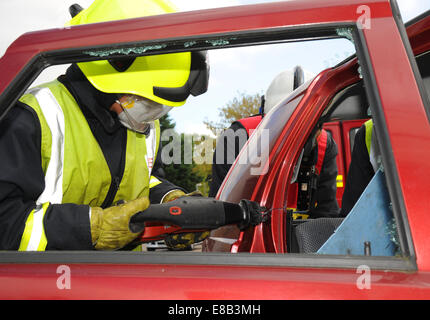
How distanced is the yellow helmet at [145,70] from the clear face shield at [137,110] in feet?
0.52

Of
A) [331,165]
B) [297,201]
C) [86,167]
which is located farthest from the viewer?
[331,165]

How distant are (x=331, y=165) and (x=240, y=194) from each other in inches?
78.6

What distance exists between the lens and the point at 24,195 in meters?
1.27

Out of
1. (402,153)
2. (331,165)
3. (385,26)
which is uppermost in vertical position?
(331,165)

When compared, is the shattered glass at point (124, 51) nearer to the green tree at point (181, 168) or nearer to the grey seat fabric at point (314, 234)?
the green tree at point (181, 168)

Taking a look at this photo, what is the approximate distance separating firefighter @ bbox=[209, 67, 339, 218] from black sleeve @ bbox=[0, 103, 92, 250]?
1671mm

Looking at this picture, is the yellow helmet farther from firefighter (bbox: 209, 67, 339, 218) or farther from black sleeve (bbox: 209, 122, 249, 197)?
black sleeve (bbox: 209, 122, 249, 197)

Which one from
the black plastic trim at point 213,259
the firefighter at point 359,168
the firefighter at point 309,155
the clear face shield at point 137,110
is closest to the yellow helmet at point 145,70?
the clear face shield at point 137,110

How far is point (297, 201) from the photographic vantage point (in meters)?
3.12

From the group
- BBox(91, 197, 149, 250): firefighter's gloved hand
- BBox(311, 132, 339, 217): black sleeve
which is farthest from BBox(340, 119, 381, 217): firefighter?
BBox(91, 197, 149, 250): firefighter's gloved hand

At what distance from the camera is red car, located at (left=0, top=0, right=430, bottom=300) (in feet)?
2.59

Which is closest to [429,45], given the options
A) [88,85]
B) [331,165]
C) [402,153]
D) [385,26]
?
[385,26]

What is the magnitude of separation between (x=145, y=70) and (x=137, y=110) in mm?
282

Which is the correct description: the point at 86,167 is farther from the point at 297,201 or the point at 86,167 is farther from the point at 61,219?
the point at 297,201
